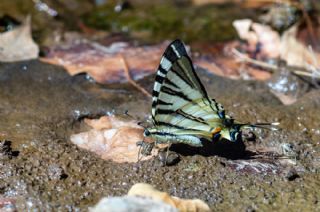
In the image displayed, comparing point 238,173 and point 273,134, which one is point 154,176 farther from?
point 273,134

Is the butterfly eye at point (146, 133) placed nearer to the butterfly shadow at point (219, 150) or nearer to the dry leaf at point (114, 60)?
the butterfly shadow at point (219, 150)

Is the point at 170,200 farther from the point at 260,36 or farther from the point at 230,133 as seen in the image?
the point at 260,36

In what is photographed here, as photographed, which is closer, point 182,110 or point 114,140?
point 182,110

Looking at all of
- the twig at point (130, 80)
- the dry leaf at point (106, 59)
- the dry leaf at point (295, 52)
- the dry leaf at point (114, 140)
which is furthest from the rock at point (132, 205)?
the dry leaf at point (295, 52)

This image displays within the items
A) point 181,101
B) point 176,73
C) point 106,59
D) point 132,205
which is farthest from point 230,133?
point 106,59

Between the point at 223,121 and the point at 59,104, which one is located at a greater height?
the point at 223,121

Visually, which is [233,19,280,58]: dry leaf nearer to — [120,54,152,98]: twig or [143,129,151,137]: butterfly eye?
[120,54,152,98]: twig

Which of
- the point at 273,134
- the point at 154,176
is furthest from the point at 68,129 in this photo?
the point at 273,134
